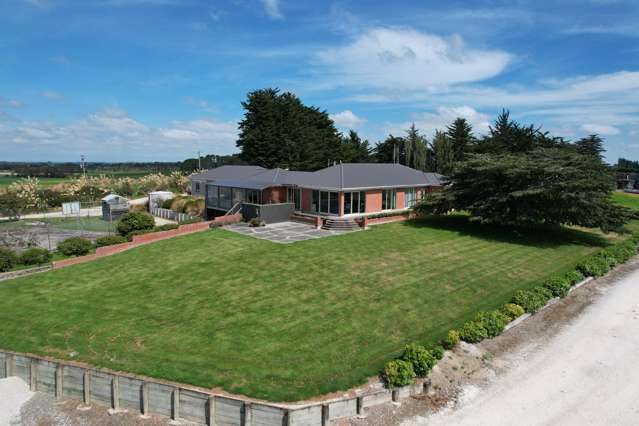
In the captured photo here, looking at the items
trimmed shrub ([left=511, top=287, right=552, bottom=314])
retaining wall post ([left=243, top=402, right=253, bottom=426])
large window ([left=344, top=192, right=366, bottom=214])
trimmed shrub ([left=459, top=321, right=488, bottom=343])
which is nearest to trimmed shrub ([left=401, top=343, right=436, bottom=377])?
trimmed shrub ([left=459, top=321, right=488, bottom=343])

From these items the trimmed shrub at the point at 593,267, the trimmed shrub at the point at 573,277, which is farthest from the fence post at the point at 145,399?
the trimmed shrub at the point at 593,267

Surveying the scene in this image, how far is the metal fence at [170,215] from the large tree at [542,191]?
2280 centimetres

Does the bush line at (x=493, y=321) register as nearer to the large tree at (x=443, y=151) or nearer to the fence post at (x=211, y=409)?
the fence post at (x=211, y=409)

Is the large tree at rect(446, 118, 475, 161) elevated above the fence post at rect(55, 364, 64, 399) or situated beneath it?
elevated above

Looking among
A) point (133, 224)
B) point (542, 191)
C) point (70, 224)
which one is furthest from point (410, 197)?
point (70, 224)

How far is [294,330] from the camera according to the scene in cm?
1338

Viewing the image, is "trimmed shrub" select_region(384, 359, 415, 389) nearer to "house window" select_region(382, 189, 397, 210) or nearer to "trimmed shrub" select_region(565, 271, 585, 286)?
"trimmed shrub" select_region(565, 271, 585, 286)

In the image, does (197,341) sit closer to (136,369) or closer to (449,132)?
(136,369)

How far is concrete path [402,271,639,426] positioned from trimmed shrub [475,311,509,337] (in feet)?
3.26

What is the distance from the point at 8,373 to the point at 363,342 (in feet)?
34.2

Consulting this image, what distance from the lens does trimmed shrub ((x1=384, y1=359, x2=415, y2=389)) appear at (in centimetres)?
1025

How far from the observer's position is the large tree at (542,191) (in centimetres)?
2392

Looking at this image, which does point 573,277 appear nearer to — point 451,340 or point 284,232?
point 451,340

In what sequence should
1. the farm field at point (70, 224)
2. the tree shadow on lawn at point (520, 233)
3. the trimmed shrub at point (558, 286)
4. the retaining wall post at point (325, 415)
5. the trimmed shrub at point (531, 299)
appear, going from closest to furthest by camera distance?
the retaining wall post at point (325, 415), the trimmed shrub at point (531, 299), the trimmed shrub at point (558, 286), the tree shadow on lawn at point (520, 233), the farm field at point (70, 224)
